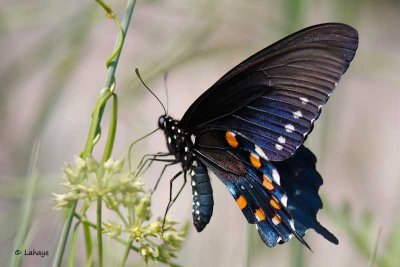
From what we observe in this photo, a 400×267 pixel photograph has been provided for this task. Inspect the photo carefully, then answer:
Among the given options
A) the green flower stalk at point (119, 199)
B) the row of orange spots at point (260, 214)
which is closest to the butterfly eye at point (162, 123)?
the row of orange spots at point (260, 214)

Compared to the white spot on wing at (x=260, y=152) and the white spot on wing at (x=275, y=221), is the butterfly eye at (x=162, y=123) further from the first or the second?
the white spot on wing at (x=275, y=221)

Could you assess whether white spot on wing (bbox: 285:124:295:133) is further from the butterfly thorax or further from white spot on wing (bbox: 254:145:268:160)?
the butterfly thorax

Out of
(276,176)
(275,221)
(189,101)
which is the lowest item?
(275,221)

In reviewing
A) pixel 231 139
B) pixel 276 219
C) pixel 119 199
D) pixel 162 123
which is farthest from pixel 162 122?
pixel 119 199

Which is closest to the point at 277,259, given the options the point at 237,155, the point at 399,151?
the point at 237,155

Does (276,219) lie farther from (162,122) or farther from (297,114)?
(162,122)

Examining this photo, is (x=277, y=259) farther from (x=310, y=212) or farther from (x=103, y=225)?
(x=103, y=225)
